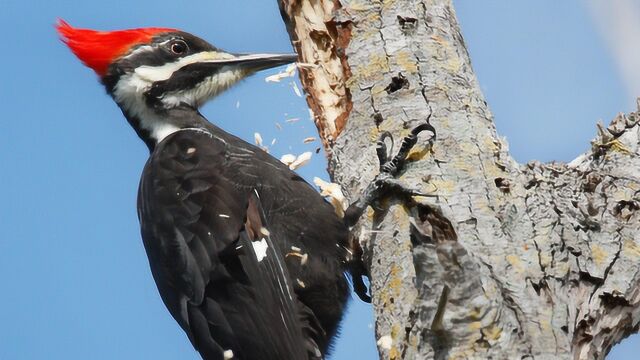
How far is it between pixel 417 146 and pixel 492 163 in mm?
246

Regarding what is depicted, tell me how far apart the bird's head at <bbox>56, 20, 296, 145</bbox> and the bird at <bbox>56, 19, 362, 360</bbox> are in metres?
0.21

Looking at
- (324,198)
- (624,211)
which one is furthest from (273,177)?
(624,211)

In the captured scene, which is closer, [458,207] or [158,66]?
[458,207]

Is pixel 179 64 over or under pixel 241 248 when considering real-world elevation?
over

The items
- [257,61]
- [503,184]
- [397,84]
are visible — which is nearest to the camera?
[503,184]

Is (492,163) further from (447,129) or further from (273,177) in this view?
(273,177)

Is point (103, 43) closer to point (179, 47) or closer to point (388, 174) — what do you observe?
point (179, 47)

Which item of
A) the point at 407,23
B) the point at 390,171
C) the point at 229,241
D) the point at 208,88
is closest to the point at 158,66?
the point at 208,88

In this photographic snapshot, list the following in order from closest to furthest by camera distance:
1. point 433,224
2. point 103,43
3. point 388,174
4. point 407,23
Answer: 1. point 433,224
2. point 388,174
3. point 407,23
4. point 103,43

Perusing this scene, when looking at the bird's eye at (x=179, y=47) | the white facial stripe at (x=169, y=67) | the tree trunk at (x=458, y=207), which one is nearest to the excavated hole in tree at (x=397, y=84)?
the tree trunk at (x=458, y=207)

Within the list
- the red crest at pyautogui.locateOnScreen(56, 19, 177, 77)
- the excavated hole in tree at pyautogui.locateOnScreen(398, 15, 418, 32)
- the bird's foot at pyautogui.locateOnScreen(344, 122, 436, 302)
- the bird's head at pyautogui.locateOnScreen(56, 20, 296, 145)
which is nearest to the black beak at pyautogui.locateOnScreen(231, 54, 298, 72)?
the bird's head at pyautogui.locateOnScreen(56, 20, 296, 145)

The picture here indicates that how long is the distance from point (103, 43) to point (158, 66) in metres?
0.27

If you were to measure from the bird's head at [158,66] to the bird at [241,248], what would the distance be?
0.21 metres

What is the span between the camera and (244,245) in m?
3.25
